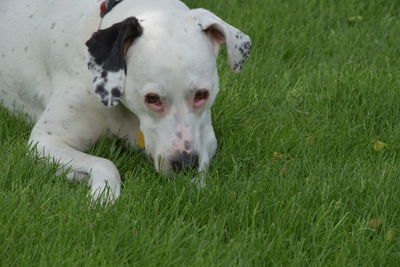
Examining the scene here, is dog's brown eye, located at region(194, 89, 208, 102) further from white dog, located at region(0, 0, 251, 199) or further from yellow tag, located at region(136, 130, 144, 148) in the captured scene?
yellow tag, located at region(136, 130, 144, 148)

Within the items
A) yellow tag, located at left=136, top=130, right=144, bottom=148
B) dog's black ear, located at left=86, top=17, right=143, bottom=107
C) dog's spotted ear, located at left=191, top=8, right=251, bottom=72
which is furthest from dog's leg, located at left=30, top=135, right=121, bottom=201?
dog's spotted ear, located at left=191, top=8, right=251, bottom=72

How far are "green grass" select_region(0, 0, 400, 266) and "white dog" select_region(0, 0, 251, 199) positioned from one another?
0.14 meters

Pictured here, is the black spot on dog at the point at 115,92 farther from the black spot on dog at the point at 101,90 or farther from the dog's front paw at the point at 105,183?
the dog's front paw at the point at 105,183

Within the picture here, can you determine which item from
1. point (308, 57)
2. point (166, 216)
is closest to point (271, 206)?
point (166, 216)

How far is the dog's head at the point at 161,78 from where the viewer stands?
4.10 m

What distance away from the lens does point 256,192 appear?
162 inches

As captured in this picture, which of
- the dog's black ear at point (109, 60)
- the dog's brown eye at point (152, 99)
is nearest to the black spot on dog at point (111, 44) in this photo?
the dog's black ear at point (109, 60)

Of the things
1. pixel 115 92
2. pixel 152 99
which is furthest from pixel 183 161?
pixel 115 92

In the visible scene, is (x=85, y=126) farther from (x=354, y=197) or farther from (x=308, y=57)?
(x=308, y=57)

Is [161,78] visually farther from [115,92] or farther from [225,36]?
[225,36]

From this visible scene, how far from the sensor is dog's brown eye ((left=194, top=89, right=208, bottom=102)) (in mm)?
4176

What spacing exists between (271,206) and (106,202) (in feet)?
2.60

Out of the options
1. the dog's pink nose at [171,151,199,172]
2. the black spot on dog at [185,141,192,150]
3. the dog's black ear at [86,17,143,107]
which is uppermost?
the dog's black ear at [86,17,143,107]

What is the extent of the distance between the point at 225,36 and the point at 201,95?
1.27 ft
